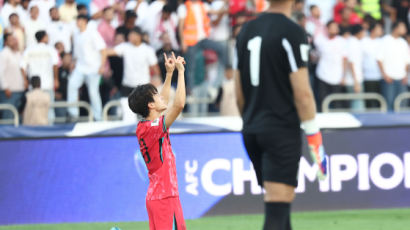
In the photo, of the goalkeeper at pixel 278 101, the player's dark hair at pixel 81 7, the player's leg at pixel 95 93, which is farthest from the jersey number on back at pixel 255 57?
the player's dark hair at pixel 81 7

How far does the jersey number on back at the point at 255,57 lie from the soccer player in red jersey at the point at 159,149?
1.20m

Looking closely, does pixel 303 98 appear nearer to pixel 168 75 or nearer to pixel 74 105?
pixel 168 75

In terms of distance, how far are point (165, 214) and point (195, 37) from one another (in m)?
8.18

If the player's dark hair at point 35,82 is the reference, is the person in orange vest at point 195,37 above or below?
above

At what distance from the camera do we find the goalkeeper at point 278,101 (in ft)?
15.6

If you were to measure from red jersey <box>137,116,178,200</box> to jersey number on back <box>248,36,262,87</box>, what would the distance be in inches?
55.4

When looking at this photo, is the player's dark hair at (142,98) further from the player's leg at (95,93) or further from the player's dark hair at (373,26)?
the player's dark hair at (373,26)

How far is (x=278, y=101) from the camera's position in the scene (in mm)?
4797

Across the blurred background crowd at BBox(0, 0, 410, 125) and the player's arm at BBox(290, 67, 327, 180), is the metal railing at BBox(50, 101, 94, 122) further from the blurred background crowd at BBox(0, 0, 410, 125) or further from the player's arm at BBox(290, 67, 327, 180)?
the player's arm at BBox(290, 67, 327, 180)

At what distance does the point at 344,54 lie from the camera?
13906 mm

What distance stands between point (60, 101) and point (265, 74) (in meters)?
9.00

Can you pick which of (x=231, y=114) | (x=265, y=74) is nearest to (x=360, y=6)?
(x=231, y=114)

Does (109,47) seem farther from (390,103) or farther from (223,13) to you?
(390,103)

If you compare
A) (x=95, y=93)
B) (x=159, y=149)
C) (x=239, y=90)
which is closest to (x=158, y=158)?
(x=159, y=149)
